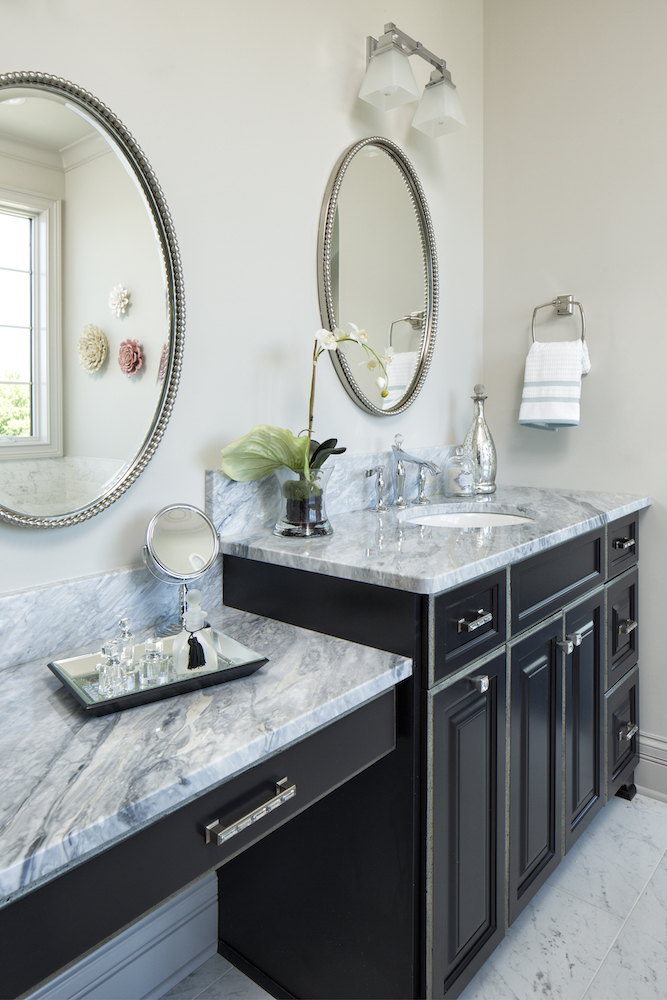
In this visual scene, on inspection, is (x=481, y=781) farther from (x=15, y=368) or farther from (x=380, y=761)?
(x=15, y=368)

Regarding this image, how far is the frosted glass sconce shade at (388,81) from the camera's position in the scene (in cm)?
166

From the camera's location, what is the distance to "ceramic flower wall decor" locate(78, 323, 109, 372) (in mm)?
1130

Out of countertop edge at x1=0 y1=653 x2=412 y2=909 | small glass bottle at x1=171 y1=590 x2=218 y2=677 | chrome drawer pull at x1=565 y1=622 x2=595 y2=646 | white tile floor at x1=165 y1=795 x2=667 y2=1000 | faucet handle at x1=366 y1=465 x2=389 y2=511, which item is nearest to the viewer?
countertop edge at x1=0 y1=653 x2=412 y2=909

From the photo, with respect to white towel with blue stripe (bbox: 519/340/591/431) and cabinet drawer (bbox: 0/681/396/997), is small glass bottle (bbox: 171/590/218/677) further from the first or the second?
white towel with blue stripe (bbox: 519/340/591/431)

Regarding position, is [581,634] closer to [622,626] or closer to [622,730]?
[622,626]

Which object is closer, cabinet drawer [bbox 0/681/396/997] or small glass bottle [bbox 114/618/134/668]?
cabinet drawer [bbox 0/681/396/997]

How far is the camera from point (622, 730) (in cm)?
195

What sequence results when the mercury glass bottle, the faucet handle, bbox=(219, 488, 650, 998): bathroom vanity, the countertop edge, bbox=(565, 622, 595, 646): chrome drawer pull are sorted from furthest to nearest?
the mercury glass bottle, the faucet handle, bbox=(565, 622, 595, 646): chrome drawer pull, bbox=(219, 488, 650, 998): bathroom vanity, the countertop edge

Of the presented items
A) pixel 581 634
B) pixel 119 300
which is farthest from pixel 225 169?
A: pixel 581 634

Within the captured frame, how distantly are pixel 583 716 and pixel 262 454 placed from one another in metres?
1.10

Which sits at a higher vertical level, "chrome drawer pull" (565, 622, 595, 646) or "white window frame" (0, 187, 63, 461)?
"white window frame" (0, 187, 63, 461)

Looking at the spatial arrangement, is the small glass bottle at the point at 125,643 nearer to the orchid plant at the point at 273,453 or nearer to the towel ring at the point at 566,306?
the orchid plant at the point at 273,453

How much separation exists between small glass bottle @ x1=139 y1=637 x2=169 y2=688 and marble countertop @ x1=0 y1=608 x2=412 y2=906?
5cm

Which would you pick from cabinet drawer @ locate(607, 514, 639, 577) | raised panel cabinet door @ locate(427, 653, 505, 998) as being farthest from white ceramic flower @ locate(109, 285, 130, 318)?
cabinet drawer @ locate(607, 514, 639, 577)
